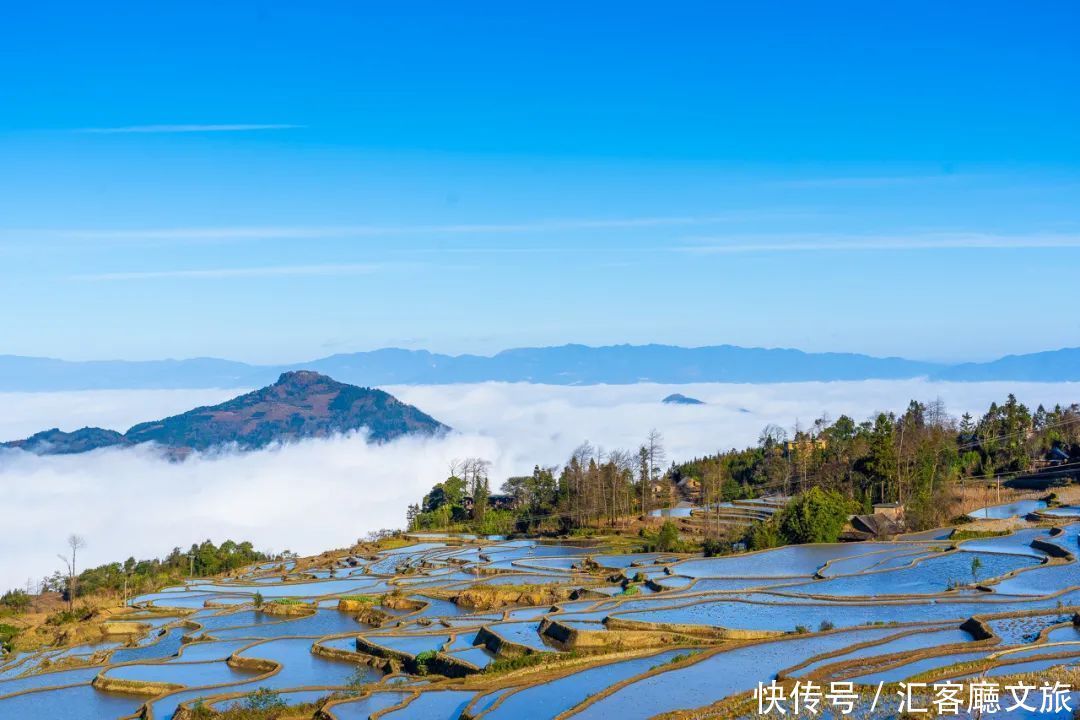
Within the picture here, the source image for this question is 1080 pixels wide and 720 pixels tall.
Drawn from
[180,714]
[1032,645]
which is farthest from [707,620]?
[180,714]

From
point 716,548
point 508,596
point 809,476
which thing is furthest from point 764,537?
point 809,476

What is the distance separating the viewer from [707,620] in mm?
28203

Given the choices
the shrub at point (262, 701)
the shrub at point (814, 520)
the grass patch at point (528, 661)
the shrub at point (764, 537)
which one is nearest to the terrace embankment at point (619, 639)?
the grass patch at point (528, 661)

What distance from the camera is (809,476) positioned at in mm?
63750

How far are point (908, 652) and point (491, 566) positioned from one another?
29.4m

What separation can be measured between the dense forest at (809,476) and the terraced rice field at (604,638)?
8.69 m

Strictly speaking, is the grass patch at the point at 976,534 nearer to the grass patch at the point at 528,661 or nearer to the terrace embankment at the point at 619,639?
the terrace embankment at the point at 619,639

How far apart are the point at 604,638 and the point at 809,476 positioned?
4065cm

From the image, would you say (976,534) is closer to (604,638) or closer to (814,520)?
(814,520)

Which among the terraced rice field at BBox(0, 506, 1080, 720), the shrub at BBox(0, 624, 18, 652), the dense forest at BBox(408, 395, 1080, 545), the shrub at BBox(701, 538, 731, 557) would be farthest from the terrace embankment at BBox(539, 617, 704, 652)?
the shrub at BBox(0, 624, 18, 652)

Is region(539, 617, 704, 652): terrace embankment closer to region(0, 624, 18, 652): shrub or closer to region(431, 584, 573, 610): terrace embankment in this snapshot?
region(431, 584, 573, 610): terrace embankment

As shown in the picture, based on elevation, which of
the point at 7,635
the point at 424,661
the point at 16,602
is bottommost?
the point at 16,602

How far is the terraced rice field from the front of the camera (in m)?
21.3

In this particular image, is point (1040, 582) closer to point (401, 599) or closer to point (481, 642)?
point (481, 642)
